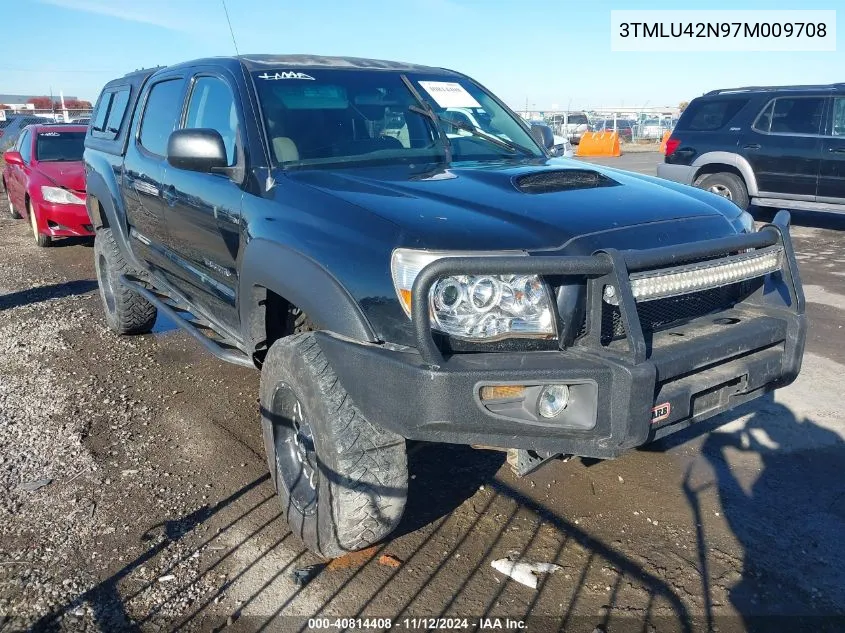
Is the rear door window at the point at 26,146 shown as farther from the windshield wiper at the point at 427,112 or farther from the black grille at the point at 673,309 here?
the black grille at the point at 673,309

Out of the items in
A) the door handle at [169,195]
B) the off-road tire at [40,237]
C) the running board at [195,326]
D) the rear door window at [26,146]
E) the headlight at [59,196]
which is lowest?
the off-road tire at [40,237]

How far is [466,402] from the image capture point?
2404 millimetres

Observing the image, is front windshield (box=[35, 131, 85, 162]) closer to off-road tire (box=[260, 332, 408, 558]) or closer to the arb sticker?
off-road tire (box=[260, 332, 408, 558])

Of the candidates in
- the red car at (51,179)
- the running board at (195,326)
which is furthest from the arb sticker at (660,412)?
the red car at (51,179)

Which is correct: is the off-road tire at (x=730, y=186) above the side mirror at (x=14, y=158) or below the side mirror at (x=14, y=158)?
below

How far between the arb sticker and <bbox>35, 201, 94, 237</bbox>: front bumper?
348 inches

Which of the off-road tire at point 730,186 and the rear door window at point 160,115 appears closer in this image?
the rear door window at point 160,115

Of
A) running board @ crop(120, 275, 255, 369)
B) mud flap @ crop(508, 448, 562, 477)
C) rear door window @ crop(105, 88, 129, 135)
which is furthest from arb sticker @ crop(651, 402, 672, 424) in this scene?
rear door window @ crop(105, 88, 129, 135)

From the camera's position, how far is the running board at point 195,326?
12.0ft

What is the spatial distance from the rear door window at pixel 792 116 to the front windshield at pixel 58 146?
959cm

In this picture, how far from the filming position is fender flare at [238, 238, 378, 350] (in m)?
2.64

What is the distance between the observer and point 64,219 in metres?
9.67

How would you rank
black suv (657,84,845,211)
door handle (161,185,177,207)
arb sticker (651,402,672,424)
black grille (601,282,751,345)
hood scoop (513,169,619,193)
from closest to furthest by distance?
1. arb sticker (651,402,672,424)
2. black grille (601,282,751,345)
3. hood scoop (513,169,619,193)
4. door handle (161,185,177,207)
5. black suv (657,84,845,211)

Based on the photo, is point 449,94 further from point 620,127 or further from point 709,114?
point 620,127
